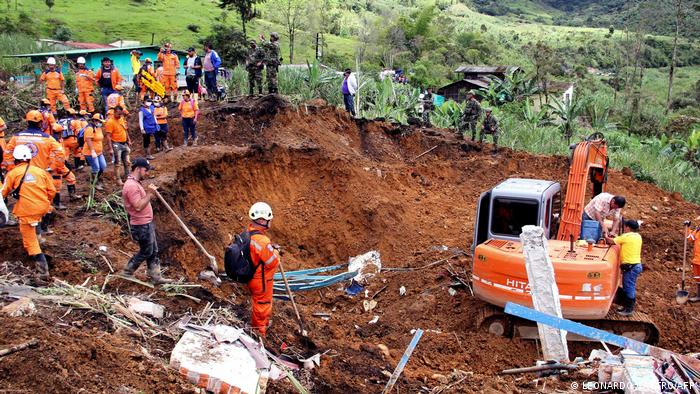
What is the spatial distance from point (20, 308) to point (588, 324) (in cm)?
712

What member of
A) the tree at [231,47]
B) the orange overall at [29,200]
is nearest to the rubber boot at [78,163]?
the orange overall at [29,200]

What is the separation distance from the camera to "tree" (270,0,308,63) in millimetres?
43781

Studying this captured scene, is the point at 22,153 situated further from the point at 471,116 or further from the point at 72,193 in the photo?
the point at 471,116

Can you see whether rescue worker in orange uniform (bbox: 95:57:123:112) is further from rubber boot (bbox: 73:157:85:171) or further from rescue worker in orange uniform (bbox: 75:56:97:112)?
rubber boot (bbox: 73:157:85:171)

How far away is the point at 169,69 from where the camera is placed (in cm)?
1659

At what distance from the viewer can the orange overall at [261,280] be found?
21.7 ft

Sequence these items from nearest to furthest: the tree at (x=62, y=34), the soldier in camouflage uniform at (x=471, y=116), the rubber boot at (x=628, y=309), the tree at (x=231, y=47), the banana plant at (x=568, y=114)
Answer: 1. the rubber boot at (x=628, y=309)
2. the soldier in camouflage uniform at (x=471, y=116)
3. the banana plant at (x=568, y=114)
4. the tree at (x=231, y=47)
5. the tree at (x=62, y=34)

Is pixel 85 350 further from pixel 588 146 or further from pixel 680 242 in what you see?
pixel 680 242

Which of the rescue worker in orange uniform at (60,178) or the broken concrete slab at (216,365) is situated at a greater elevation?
the rescue worker in orange uniform at (60,178)

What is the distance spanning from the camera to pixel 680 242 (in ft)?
43.7

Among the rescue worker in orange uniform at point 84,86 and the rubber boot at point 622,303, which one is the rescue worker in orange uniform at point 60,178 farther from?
the rubber boot at point 622,303

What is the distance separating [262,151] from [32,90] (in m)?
8.18

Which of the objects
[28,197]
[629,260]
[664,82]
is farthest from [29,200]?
[664,82]

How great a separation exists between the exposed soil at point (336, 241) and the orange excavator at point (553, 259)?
0.58 meters
